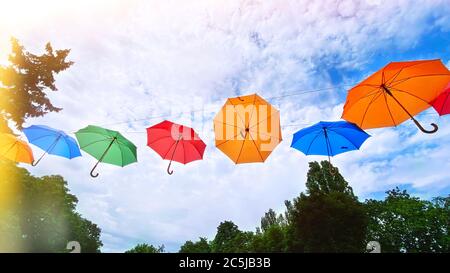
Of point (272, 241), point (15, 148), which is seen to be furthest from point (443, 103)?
point (272, 241)

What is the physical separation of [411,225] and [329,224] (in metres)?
22.3

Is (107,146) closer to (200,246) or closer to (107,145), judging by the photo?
(107,145)

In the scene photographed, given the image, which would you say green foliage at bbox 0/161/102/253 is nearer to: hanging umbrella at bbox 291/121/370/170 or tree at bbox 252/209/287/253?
hanging umbrella at bbox 291/121/370/170

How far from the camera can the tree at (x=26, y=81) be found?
1916cm

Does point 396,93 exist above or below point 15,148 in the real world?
above

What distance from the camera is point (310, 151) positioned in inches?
413

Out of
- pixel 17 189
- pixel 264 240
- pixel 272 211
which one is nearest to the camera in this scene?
pixel 17 189

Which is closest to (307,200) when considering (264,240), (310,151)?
(264,240)

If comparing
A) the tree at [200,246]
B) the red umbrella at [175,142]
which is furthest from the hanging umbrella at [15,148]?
the tree at [200,246]

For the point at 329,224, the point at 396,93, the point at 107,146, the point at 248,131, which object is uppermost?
the point at 329,224

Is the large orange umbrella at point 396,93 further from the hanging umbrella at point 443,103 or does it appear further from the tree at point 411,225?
the tree at point 411,225

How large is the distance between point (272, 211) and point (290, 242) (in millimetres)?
37011

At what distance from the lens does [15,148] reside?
1144 centimetres
